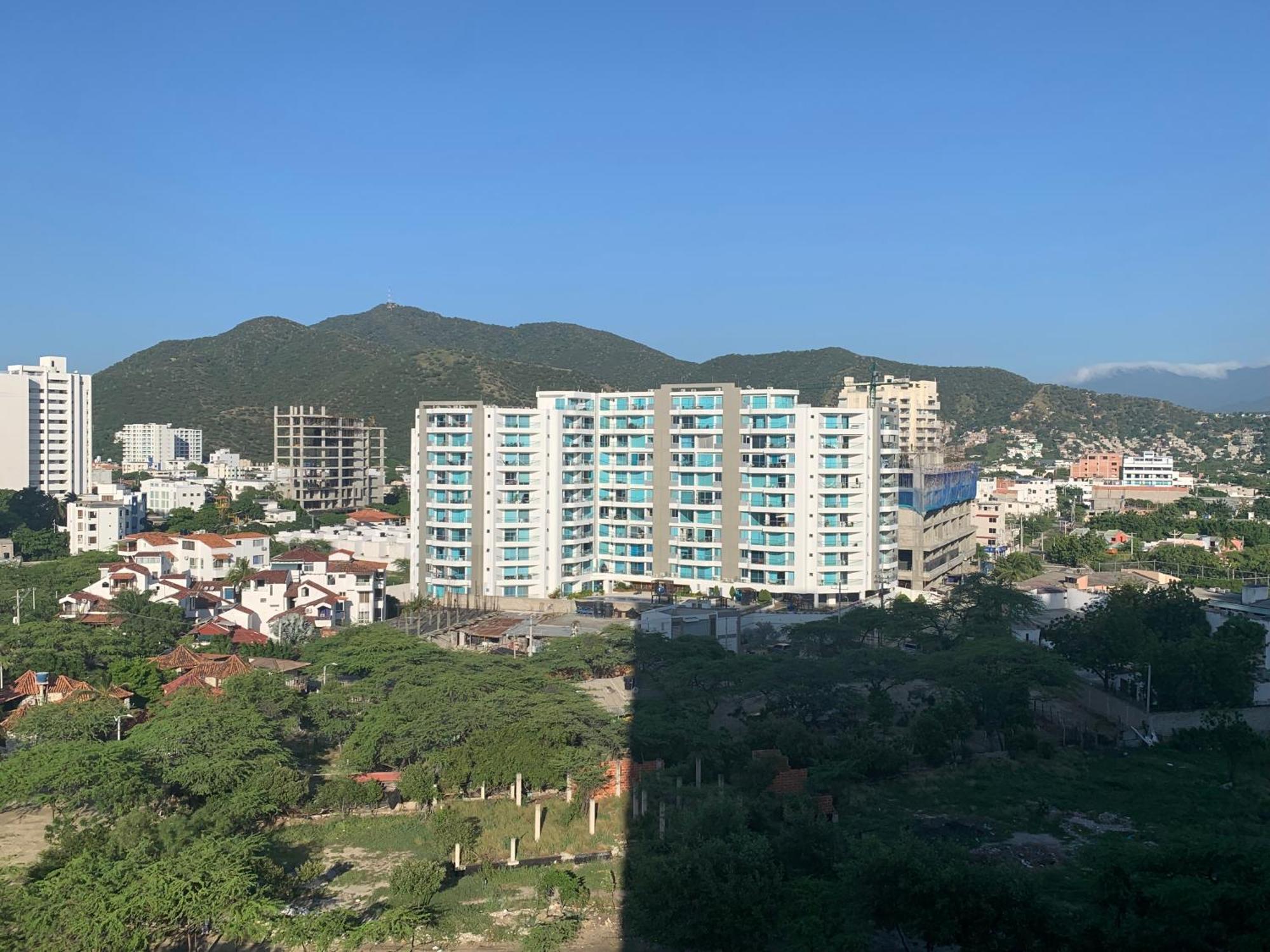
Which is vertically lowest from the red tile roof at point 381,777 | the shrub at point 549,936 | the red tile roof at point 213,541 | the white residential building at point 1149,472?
the shrub at point 549,936

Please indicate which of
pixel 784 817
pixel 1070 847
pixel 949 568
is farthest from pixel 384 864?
pixel 949 568

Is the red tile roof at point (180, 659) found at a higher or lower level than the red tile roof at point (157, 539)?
lower

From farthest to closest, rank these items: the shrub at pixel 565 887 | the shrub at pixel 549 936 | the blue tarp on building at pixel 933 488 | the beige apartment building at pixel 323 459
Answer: the beige apartment building at pixel 323 459 → the blue tarp on building at pixel 933 488 → the shrub at pixel 565 887 → the shrub at pixel 549 936

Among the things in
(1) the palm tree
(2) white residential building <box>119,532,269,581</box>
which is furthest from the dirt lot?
(2) white residential building <box>119,532,269,581</box>

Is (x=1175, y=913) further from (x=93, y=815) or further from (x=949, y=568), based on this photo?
(x=949, y=568)

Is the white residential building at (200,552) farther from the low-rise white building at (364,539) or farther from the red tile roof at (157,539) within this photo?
the low-rise white building at (364,539)

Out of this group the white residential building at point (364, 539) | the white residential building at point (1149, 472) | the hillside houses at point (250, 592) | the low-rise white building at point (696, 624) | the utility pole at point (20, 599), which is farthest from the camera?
the white residential building at point (1149, 472)

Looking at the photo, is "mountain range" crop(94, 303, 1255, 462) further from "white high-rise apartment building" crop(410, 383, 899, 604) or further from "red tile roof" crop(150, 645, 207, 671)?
"red tile roof" crop(150, 645, 207, 671)

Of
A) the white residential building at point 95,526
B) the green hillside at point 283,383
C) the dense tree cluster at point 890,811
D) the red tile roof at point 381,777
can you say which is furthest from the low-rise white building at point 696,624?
the green hillside at point 283,383
